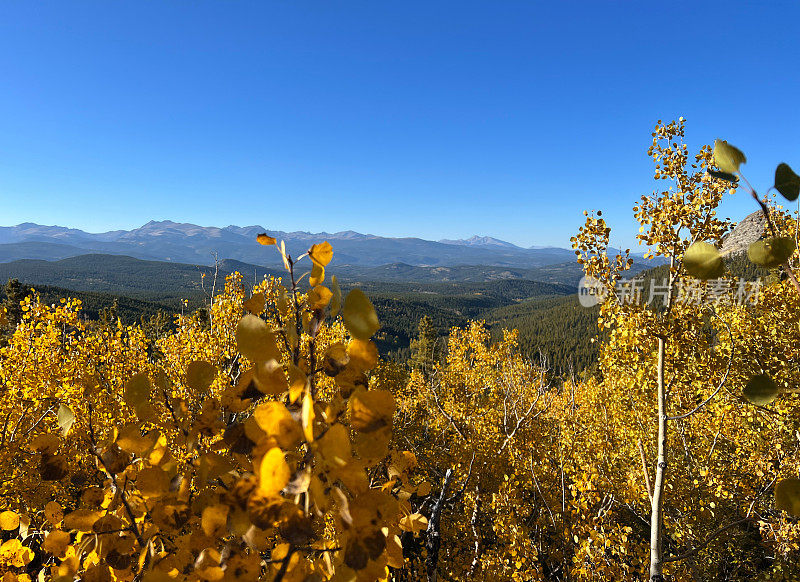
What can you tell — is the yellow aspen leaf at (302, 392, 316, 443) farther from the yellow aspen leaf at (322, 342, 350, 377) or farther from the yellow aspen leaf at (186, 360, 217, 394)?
the yellow aspen leaf at (186, 360, 217, 394)

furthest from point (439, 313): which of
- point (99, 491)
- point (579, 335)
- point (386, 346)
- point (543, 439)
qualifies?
point (99, 491)

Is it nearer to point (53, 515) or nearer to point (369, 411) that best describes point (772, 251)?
point (369, 411)

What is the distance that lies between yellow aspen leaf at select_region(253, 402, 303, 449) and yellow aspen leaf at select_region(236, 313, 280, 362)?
0.43 ft

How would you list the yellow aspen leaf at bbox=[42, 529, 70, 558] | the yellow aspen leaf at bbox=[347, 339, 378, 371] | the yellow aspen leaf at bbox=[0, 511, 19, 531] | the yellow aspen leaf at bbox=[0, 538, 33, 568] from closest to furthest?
1. the yellow aspen leaf at bbox=[347, 339, 378, 371]
2. the yellow aspen leaf at bbox=[42, 529, 70, 558]
3. the yellow aspen leaf at bbox=[0, 511, 19, 531]
4. the yellow aspen leaf at bbox=[0, 538, 33, 568]

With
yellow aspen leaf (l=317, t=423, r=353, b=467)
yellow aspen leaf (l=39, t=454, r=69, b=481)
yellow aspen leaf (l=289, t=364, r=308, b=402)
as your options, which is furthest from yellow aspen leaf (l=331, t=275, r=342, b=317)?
yellow aspen leaf (l=39, t=454, r=69, b=481)

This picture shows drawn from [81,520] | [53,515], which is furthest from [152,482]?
[53,515]

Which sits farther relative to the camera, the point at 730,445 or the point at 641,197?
the point at 730,445

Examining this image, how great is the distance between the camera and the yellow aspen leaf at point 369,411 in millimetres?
753

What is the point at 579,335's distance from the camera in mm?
108625

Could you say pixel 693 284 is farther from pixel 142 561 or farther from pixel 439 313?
pixel 439 313

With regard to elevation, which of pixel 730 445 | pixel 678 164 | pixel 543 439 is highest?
pixel 678 164

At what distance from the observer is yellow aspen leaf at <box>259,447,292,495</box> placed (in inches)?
26.9

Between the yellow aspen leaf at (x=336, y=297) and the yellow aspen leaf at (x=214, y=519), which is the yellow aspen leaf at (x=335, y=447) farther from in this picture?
the yellow aspen leaf at (x=214, y=519)

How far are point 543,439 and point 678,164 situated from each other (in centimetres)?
1056
